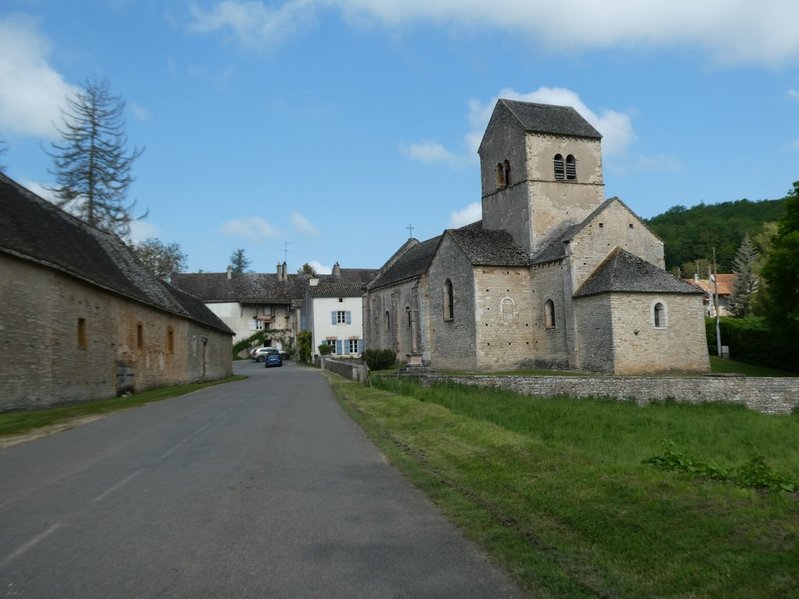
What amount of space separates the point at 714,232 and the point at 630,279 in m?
83.4

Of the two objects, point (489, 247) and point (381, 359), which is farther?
point (381, 359)

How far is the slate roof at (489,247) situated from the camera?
37.7 meters

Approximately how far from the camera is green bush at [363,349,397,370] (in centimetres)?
Answer: 4798

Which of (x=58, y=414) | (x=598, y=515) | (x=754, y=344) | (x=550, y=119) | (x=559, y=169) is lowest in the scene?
(x=598, y=515)

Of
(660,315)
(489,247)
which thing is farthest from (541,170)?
(660,315)

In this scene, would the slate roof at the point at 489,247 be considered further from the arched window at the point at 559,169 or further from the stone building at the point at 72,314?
the stone building at the point at 72,314

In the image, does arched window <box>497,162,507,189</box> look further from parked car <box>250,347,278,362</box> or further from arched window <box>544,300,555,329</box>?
parked car <box>250,347,278,362</box>

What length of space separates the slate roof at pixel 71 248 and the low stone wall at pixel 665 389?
14.4m

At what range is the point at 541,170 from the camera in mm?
38844

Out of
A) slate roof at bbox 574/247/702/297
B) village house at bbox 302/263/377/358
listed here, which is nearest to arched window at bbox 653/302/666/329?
slate roof at bbox 574/247/702/297

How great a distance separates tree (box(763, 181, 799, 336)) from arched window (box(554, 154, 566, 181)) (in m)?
11.7

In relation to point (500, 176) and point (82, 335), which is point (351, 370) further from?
point (500, 176)

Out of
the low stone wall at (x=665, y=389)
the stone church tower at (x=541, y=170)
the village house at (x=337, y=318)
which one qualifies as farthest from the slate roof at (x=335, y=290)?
the low stone wall at (x=665, y=389)

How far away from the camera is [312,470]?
9.38m
